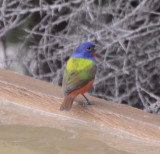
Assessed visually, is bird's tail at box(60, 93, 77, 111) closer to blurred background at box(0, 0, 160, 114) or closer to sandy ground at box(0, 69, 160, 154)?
sandy ground at box(0, 69, 160, 154)

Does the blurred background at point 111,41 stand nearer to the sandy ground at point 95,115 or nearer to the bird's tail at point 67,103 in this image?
the sandy ground at point 95,115

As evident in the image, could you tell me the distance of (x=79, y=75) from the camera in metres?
3.31

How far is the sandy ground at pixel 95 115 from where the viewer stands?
8.91ft

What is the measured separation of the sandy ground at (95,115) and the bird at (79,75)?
0.36 ft

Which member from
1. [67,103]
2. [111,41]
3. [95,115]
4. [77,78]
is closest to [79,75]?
[77,78]

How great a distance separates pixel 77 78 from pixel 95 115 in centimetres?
40

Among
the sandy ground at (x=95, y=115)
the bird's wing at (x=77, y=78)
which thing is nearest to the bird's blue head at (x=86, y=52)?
the bird's wing at (x=77, y=78)

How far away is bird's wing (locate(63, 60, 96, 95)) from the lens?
10.5 feet

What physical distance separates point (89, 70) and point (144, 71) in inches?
63.3

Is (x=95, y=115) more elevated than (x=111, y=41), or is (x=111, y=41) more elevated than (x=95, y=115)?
(x=111, y=41)

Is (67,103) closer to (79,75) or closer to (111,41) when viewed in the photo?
(79,75)

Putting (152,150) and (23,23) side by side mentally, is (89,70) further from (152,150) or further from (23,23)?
(23,23)

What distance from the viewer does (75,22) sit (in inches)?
197

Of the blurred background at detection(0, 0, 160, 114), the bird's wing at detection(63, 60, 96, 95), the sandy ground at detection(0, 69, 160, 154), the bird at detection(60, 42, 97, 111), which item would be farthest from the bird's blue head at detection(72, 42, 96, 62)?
the blurred background at detection(0, 0, 160, 114)
